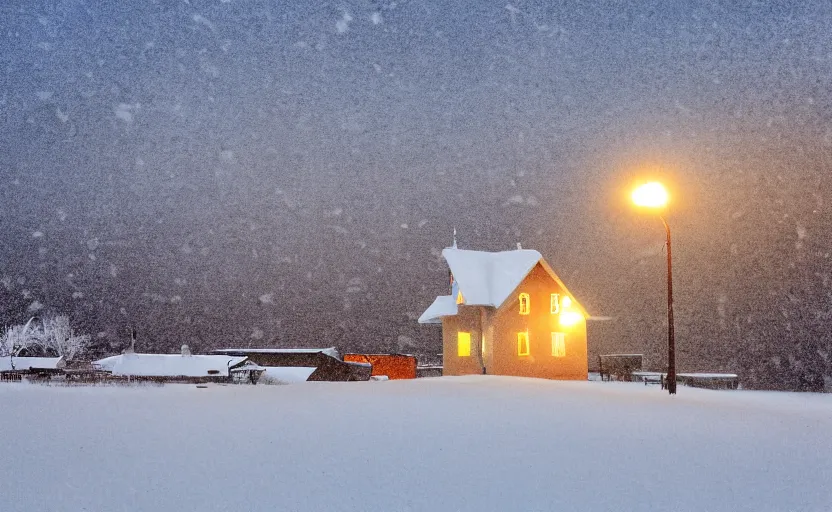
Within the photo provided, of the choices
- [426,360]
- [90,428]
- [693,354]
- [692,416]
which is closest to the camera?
[90,428]

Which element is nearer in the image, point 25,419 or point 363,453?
point 363,453

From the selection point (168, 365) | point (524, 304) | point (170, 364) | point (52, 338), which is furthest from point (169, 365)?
point (52, 338)

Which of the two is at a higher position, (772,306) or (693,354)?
(772,306)

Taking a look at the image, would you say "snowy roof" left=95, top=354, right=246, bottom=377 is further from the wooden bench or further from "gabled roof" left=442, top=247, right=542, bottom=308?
the wooden bench

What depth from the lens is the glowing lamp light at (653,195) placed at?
18.6 m

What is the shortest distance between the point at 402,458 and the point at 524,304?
31157mm

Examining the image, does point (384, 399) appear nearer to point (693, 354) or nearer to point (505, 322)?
point (505, 322)

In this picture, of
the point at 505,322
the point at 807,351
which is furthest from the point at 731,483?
the point at 807,351

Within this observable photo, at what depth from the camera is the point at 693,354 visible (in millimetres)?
81438

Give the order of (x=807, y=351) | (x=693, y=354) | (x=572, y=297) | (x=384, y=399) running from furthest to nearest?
(x=807, y=351)
(x=693, y=354)
(x=572, y=297)
(x=384, y=399)

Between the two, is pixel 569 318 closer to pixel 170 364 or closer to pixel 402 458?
pixel 170 364

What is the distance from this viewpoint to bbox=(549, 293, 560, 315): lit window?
128 feet

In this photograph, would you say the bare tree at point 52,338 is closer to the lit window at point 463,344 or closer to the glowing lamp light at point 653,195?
the lit window at point 463,344

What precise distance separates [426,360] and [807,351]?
76.6 metres
